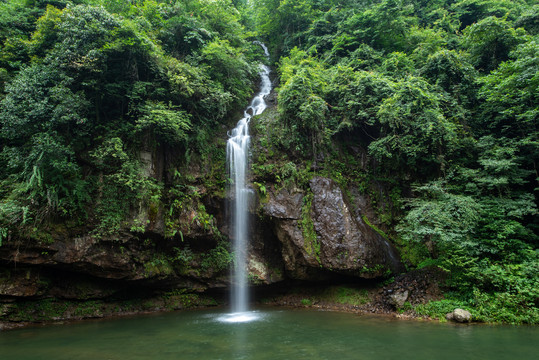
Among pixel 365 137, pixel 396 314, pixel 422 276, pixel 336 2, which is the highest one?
pixel 336 2

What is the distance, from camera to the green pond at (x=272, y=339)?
5930mm

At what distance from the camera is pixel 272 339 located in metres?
7.04

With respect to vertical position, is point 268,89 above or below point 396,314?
above

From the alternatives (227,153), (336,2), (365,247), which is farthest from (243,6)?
(365,247)

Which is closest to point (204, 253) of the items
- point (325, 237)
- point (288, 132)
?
point (325, 237)

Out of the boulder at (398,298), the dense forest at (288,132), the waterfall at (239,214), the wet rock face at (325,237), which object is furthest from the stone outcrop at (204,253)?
the boulder at (398,298)

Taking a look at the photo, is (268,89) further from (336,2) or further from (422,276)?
(422,276)

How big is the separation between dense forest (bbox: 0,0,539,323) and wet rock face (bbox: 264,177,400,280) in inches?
36.6

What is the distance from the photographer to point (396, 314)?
9.58 meters

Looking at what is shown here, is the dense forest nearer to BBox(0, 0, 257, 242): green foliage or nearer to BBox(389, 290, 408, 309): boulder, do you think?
BBox(0, 0, 257, 242): green foliage

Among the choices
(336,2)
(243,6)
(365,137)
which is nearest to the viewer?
(365,137)

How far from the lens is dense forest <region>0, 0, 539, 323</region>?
9227mm

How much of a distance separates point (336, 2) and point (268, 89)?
30.2 feet

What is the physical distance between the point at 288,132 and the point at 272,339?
8.93 metres
